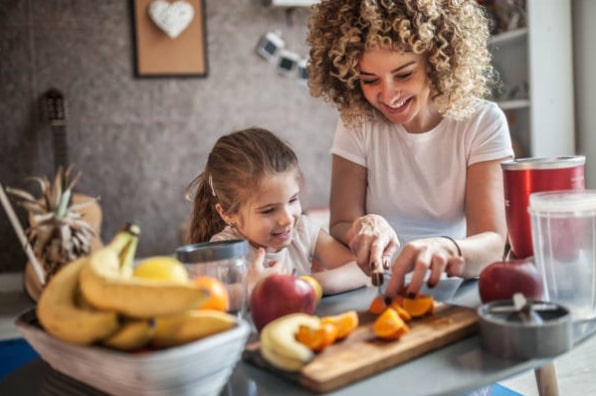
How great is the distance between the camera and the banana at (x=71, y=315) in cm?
61

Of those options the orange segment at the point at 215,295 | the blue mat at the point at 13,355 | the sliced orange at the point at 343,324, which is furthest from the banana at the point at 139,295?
the blue mat at the point at 13,355

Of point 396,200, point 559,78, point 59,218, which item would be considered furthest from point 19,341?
point 559,78

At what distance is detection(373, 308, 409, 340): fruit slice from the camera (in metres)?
0.81

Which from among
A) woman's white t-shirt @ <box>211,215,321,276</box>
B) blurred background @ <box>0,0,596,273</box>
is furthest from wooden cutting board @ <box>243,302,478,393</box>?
blurred background @ <box>0,0,596,273</box>

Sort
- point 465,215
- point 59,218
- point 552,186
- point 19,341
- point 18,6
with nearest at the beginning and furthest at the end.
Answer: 1. point 59,218
2. point 552,186
3. point 465,215
4. point 19,341
5. point 18,6

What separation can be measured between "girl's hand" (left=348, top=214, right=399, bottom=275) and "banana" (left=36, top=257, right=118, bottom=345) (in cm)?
55

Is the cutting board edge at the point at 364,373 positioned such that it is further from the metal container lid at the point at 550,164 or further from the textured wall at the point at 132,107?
the textured wall at the point at 132,107

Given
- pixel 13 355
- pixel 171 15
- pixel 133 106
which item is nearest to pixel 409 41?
pixel 13 355

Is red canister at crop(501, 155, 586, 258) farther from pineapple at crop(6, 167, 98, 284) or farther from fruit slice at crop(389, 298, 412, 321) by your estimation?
pineapple at crop(6, 167, 98, 284)

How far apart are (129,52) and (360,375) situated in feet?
12.5

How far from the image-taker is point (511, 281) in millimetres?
905

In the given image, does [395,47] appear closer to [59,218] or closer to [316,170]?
[59,218]

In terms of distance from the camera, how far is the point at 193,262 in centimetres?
88

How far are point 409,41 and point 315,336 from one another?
89cm
